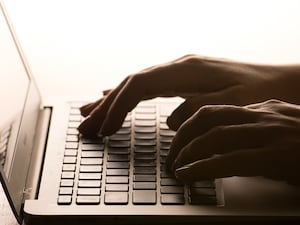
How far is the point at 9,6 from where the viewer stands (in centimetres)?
115

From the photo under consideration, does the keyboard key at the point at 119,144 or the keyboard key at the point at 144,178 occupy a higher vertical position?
the keyboard key at the point at 119,144

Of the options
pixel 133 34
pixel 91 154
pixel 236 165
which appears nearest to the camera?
pixel 236 165

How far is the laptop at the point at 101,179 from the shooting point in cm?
72

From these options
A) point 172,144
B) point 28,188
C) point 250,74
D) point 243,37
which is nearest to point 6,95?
point 28,188

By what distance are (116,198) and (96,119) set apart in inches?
5.7

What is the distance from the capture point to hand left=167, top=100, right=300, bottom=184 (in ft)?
2.35

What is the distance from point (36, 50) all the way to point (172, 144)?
1.30ft

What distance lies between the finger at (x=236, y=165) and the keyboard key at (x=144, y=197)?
0.19 feet

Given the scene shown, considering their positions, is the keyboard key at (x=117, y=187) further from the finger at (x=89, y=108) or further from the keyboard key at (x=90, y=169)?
the finger at (x=89, y=108)

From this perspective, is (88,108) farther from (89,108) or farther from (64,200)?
(64,200)

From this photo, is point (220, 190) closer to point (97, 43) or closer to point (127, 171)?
point (127, 171)

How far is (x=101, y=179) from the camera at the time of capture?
2.55ft

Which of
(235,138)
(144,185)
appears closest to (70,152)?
(144,185)

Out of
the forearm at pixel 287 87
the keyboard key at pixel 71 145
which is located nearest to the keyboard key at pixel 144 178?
the keyboard key at pixel 71 145
